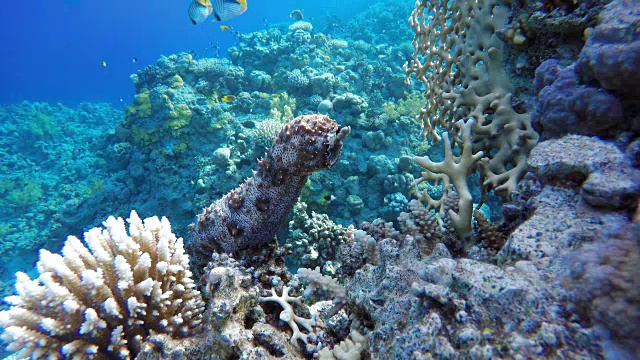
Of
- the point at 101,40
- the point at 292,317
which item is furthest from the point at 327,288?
the point at 101,40

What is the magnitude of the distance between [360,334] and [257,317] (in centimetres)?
84

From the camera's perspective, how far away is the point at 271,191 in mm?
2883

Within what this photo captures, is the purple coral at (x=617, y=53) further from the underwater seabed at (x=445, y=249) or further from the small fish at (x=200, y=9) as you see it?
the small fish at (x=200, y=9)

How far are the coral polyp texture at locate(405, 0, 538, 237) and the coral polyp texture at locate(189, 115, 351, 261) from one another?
101cm

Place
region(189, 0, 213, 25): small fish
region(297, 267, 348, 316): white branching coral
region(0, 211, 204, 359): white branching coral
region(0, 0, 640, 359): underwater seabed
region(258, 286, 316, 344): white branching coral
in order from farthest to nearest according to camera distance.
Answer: region(189, 0, 213, 25): small fish
region(297, 267, 348, 316): white branching coral
region(258, 286, 316, 344): white branching coral
region(0, 211, 204, 359): white branching coral
region(0, 0, 640, 359): underwater seabed

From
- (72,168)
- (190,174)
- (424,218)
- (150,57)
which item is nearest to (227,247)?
(424,218)

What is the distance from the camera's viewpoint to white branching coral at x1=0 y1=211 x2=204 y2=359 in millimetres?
1825

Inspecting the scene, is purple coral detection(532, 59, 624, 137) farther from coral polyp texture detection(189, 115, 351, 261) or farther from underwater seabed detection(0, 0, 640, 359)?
coral polyp texture detection(189, 115, 351, 261)

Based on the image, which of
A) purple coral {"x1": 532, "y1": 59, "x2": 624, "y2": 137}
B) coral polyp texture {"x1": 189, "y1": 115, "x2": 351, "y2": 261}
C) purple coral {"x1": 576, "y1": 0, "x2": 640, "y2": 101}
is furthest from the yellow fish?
purple coral {"x1": 576, "y1": 0, "x2": 640, "y2": 101}

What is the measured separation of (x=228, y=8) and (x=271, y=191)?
6240 millimetres

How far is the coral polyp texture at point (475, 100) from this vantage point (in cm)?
284

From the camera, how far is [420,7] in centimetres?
480

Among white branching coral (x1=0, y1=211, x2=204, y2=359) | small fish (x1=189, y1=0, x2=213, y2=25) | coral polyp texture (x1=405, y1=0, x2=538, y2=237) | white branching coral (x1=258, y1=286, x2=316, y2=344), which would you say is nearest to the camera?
white branching coral (x1=0, y1=211, x2=204, y2=359)

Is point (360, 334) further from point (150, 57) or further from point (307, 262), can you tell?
point (150, 57)
